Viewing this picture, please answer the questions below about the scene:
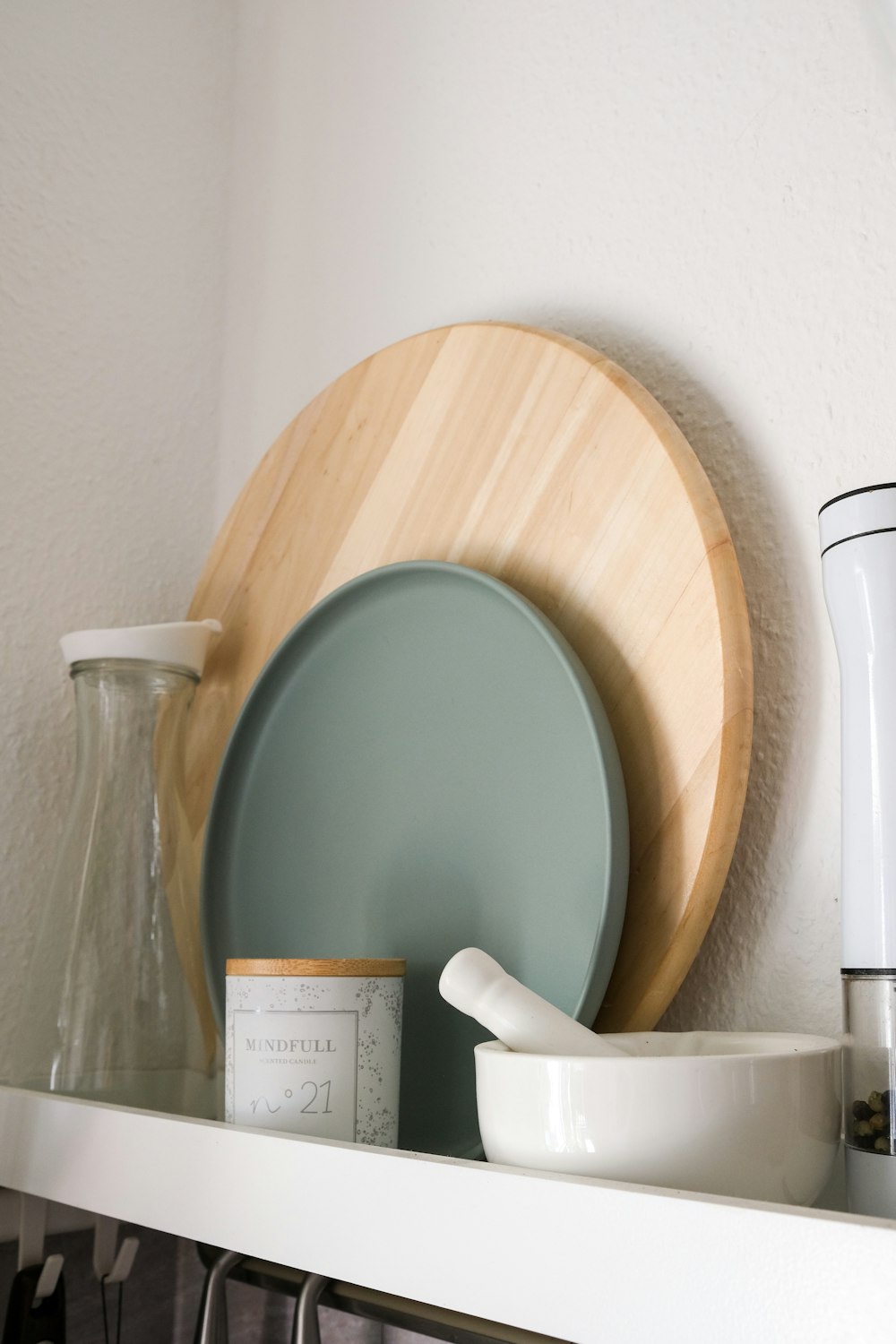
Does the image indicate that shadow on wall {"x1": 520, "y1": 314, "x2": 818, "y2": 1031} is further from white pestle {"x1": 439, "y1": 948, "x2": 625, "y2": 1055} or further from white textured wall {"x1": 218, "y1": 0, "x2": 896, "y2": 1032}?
white pestle {"x1": 439, "y1": 948, "x2": 625, "y2": 1055}

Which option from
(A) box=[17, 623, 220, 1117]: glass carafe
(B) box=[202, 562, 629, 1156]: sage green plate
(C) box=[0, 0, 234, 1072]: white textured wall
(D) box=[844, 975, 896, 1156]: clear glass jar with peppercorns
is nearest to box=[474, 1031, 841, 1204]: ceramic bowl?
(D) box=[844, 975, 896, 1156]: clear glass jar with peppercorns

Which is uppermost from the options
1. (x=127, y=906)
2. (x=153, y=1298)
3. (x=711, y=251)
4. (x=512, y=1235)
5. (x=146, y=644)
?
(x=711, y=251)

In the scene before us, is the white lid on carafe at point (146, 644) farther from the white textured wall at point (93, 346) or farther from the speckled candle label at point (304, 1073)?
the speckled candle label at point (304, 1073)

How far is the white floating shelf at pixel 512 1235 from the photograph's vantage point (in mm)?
316

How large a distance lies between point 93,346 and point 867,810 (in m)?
0.75

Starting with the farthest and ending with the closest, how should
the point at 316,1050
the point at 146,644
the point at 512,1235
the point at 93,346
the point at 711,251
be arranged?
the point at 93,346
the point at 146,644
the point at 711,251
the point at 316,1050
the point at 512,1235

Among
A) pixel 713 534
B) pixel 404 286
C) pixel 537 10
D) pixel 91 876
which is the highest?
pixel 537 10

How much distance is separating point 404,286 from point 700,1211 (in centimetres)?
69

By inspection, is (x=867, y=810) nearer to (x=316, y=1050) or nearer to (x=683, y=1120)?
(x=683, y=1120)

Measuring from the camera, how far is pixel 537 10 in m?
0.77

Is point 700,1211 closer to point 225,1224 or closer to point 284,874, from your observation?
point 225,1224

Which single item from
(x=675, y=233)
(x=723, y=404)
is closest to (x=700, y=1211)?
(x=723, y=404)

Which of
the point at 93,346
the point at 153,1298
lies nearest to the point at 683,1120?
the point at 153,1298

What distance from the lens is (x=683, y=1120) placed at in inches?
15.4
